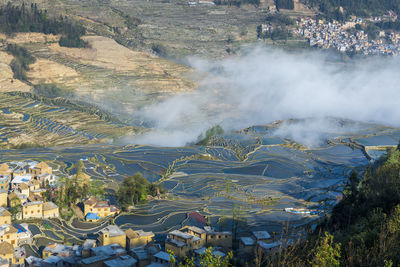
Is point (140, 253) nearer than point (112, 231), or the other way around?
point (140, 253)

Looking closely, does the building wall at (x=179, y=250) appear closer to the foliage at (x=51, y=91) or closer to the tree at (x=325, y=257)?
the tree at (x=325, y=257)

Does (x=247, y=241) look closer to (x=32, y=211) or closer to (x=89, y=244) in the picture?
(x=89, y=244)

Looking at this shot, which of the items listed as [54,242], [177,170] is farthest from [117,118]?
[54,242]

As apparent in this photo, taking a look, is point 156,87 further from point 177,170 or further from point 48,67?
point 177,170

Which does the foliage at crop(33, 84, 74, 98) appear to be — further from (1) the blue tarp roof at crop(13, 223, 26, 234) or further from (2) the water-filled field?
(1) the blue tarp roof at crop(13, 223, 26, 234)

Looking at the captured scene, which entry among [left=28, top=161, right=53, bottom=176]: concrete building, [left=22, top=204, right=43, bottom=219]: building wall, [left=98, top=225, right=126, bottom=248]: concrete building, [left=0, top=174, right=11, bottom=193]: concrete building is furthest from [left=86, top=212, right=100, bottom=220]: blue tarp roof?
[left=28, top=161, right=53, bottom=176]: concrete building

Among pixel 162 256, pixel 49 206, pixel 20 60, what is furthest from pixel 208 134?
pixel 162 256
